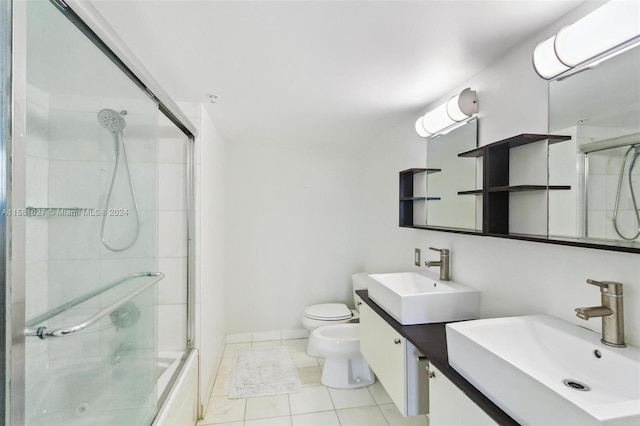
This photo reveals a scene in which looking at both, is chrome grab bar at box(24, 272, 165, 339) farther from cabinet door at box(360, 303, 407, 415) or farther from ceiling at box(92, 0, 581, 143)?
cabinet door at box(360, 303, 407, 415)

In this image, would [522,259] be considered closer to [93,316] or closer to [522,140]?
[522,140]

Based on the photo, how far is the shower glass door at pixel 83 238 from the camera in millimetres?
947

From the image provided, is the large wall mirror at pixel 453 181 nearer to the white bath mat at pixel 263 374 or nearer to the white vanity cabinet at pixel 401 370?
the white vanity cabinet at pixel 401 370

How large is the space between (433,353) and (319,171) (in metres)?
2.45

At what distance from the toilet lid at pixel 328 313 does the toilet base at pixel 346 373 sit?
435mm

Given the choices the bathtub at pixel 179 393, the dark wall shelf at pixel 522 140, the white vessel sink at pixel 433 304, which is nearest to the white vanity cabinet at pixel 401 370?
the white vessel sink at pixel 433 304

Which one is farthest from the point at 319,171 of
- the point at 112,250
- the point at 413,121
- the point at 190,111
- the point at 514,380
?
the point at 514,380

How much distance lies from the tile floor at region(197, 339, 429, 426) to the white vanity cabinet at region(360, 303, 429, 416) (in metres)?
0.54

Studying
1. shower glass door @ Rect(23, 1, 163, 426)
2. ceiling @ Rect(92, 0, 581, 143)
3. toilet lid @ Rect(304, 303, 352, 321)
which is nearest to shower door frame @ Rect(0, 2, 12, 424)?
shower glass door @ Rect(23, 1, 163, 426)

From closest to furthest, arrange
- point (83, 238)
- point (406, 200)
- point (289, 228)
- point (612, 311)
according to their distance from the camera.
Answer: point (612, 311), point (83, 238), point (406, 200), point (289, 228)

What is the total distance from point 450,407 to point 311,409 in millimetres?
1335

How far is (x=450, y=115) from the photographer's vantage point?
5.61ft

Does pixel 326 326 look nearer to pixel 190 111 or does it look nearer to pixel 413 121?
pixel 413 121

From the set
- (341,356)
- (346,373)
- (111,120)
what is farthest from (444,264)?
(111,120)
